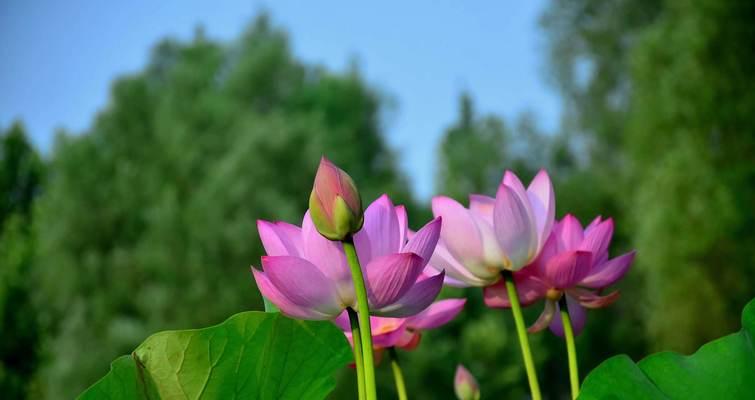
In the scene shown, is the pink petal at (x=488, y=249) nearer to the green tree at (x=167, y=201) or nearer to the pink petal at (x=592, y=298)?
the pink petal at (x=592, y=298)

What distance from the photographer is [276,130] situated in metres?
9.70

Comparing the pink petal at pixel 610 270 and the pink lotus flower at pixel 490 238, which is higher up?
the pink lotus flower at pixel 490 238

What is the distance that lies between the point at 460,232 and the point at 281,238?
0.14m

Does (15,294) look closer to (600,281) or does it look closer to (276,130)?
(600,281)

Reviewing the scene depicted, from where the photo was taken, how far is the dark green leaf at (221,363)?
449 millimetres

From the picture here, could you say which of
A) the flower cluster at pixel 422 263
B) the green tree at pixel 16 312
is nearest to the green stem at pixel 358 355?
the flower cluster at pixel 422 263

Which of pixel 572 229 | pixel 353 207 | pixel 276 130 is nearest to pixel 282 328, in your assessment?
pixel 353 207

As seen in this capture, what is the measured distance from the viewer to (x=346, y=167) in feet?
35.8

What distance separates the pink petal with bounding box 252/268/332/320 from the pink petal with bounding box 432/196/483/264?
13 cm

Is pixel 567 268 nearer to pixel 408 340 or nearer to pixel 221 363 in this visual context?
pixel 408 340

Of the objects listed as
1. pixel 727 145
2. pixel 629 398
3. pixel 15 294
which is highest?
pixel 15 294

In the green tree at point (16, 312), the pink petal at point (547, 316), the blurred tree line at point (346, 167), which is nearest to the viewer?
the pink petal at point (547, 316)

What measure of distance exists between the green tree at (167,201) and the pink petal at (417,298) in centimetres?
731

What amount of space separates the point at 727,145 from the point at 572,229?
25.7 ft
